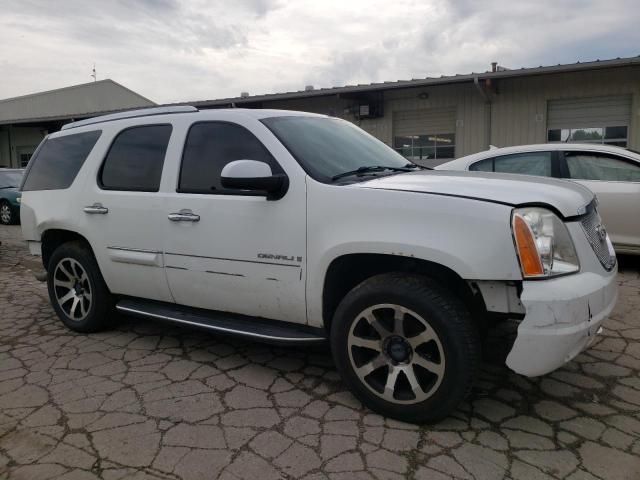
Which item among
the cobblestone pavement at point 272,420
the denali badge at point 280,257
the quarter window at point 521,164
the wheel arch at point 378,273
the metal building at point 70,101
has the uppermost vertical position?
the metal building at point 70,101

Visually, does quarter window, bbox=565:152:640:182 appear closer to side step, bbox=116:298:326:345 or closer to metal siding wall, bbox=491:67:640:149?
side step, bbox=116:298:326:345

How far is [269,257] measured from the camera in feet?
10.3

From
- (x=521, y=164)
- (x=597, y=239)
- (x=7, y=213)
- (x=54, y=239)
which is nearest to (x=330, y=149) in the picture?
(x=597, y=239)

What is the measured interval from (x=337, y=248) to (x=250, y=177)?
2.09 ft

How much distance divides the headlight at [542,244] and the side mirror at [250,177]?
4.38 feet

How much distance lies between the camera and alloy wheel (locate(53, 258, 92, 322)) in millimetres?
4359

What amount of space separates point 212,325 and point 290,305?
644 mm

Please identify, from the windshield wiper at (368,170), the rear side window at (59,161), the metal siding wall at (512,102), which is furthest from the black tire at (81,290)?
the metal siding wall at (512,102)

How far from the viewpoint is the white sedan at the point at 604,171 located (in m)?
5.88

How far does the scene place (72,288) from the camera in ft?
14.7

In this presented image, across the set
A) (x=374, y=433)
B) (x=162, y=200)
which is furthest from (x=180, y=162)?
(x=374, y=433)

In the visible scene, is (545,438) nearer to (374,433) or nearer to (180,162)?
(374,433)

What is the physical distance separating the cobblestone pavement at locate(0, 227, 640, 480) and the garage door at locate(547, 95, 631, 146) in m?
8.82

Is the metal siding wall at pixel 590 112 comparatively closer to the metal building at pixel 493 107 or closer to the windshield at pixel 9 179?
the metal building at pixel 493 107
